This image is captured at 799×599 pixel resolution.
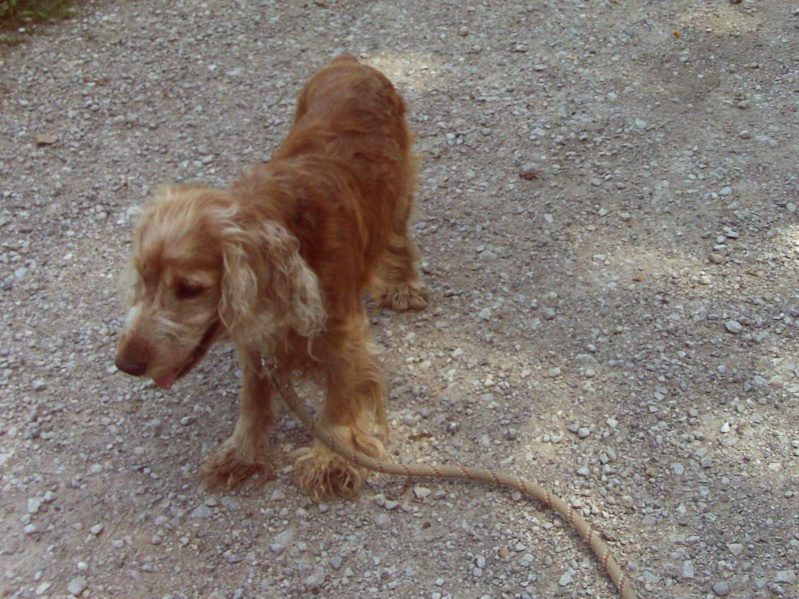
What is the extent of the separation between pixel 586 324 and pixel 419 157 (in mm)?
1191

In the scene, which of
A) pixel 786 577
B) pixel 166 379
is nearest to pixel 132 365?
pixel 166 379

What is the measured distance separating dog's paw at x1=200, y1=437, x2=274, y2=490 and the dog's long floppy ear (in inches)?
28.8

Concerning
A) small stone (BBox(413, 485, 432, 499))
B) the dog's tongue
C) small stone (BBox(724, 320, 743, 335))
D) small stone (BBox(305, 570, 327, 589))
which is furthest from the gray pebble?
small stone (BBox(724, 320, 743, 335))

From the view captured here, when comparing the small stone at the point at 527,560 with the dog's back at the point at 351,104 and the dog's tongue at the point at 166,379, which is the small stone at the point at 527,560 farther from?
the dog's back at the point at 351,104

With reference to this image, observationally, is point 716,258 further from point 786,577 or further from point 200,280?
point 200,280

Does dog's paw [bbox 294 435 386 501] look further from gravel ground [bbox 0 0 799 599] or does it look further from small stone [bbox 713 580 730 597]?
small stone [bbox 713 580 730 597]

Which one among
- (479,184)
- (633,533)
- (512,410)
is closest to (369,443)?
(512,410)

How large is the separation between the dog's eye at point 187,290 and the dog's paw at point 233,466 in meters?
0.94

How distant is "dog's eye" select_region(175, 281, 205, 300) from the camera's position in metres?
2.71

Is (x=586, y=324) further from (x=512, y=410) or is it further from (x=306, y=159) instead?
(x=306, y=159)

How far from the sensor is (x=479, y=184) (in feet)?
16.0

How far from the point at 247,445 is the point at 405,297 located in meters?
1.17

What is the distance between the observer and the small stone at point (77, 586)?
307 centimetres

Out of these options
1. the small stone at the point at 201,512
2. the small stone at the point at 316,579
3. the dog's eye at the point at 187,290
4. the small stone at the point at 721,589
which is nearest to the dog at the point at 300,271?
the dog's eye at the point at 187,290
